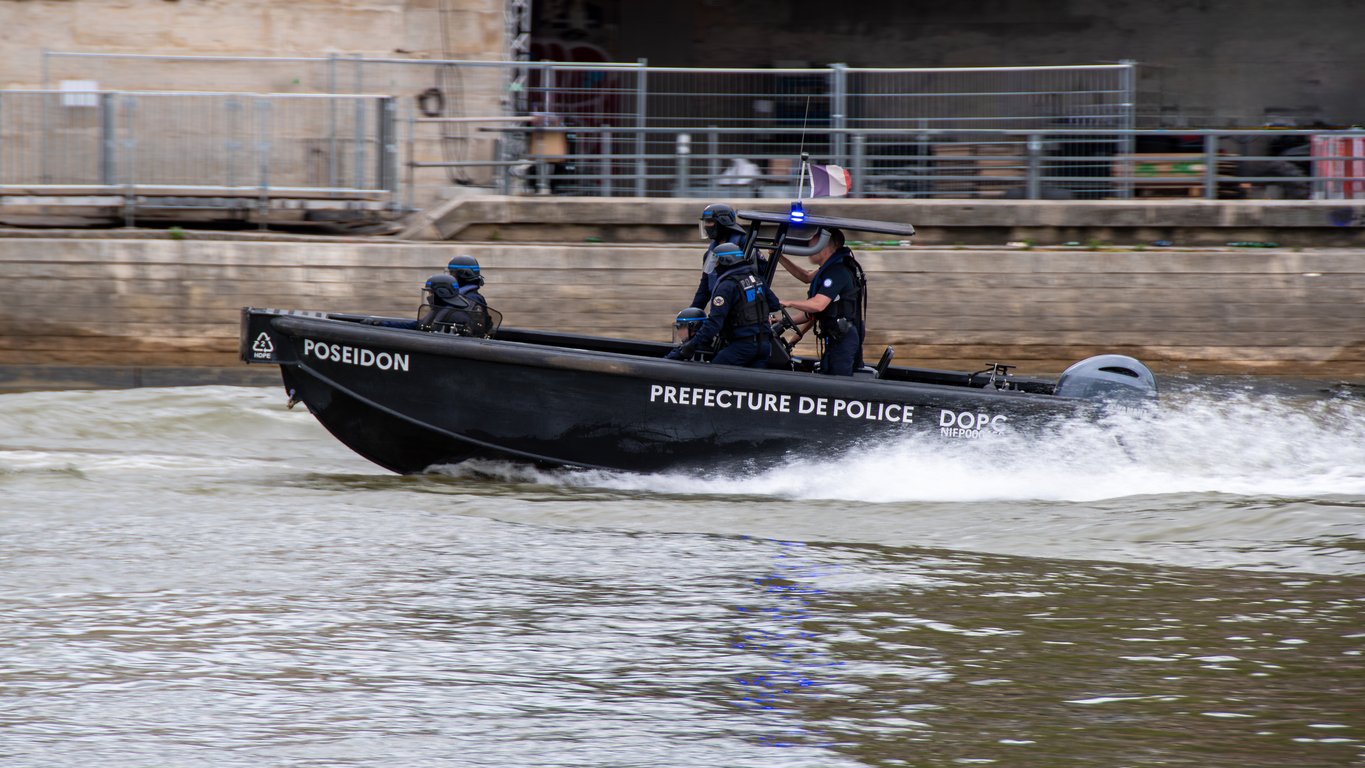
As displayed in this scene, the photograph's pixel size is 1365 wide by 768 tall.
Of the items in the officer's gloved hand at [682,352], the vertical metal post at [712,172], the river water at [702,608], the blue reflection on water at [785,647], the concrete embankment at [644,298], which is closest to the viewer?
the river water at [702,608]

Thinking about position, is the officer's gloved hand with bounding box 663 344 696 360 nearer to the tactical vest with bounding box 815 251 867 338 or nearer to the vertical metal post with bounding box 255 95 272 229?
the tactical vest with bounding box 815 251 867 338

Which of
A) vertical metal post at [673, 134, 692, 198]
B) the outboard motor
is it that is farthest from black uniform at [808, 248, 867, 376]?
vertical metal post at [673, 134, 692, 198]

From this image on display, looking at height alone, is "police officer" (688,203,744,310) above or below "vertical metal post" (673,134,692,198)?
below

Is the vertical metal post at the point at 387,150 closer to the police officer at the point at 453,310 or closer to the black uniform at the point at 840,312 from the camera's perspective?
the police officer at the point at 453,310

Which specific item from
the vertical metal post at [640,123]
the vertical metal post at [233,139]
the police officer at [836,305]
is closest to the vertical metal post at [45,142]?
the vertical metal post at [233,139]

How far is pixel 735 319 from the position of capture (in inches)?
364

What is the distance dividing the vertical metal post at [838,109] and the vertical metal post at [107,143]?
7372mm

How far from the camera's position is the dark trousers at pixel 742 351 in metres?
9.30

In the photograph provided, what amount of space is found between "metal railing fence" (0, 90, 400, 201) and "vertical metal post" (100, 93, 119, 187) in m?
0.01

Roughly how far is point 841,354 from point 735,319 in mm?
730

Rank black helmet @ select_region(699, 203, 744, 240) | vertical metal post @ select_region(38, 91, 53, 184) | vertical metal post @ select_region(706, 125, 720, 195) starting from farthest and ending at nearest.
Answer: vertical metal post @ select_region(706, 125, 720, 195)
vertical metal post @ select_region(38, 91, 53, 184)
black helmet @ select_region(699, 203, 744, 240)

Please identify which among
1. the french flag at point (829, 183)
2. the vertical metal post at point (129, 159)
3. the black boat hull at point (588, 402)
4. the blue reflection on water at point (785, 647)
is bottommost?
the blue reflection on water at point (785, 647)

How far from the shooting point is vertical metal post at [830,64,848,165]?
15812 mm

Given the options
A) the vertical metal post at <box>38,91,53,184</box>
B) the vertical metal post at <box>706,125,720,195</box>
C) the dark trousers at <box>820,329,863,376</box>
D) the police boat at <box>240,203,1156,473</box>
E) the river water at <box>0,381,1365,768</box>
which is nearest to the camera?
the river water at <box>0,381,1365,768</box>
